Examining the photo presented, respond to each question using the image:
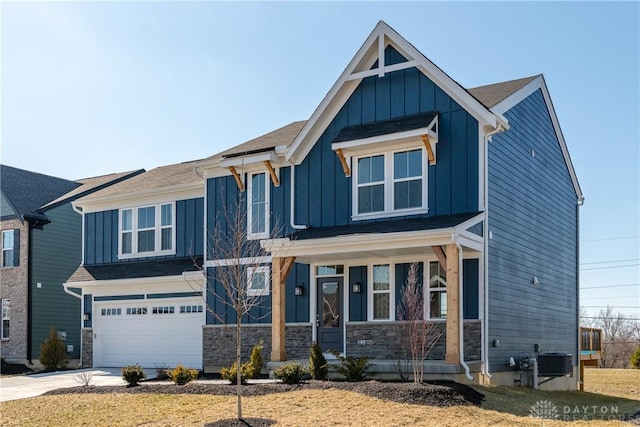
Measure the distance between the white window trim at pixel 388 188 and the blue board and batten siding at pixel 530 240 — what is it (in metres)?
1.53

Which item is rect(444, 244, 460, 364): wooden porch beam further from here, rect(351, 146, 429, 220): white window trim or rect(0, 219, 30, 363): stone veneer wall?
rect(0, 219, 30, 363): stone veneer wall

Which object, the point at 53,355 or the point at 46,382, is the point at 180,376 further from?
the point at 53,355

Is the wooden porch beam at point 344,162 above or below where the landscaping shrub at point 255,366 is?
above

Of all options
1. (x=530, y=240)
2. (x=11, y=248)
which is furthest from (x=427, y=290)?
(x=11, y=248)

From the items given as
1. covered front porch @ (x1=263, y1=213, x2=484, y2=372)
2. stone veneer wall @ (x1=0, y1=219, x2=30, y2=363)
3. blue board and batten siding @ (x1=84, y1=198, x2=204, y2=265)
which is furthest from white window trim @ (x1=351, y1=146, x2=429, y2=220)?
stone veneer wall @ (x1=0, y1=219, x2=30, y2=363)

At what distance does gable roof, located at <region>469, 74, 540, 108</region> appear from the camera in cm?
1802

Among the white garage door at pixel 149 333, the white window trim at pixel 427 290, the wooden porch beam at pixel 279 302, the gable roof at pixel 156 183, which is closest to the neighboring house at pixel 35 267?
the gable roof at pixel 156 183

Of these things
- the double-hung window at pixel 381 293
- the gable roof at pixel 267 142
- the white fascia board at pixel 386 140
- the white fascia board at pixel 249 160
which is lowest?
the double-hung window at pixel 381 293

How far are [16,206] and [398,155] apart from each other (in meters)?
16.9

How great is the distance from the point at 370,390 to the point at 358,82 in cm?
854

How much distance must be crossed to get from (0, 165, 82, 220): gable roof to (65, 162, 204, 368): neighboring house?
368 centimetres

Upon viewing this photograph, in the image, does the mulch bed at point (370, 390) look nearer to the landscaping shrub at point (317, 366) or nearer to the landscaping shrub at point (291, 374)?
the landscaping shrub at point (291, 374)

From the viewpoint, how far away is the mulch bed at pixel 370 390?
42.3 ft

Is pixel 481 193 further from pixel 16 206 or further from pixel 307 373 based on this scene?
pixel 16 206
